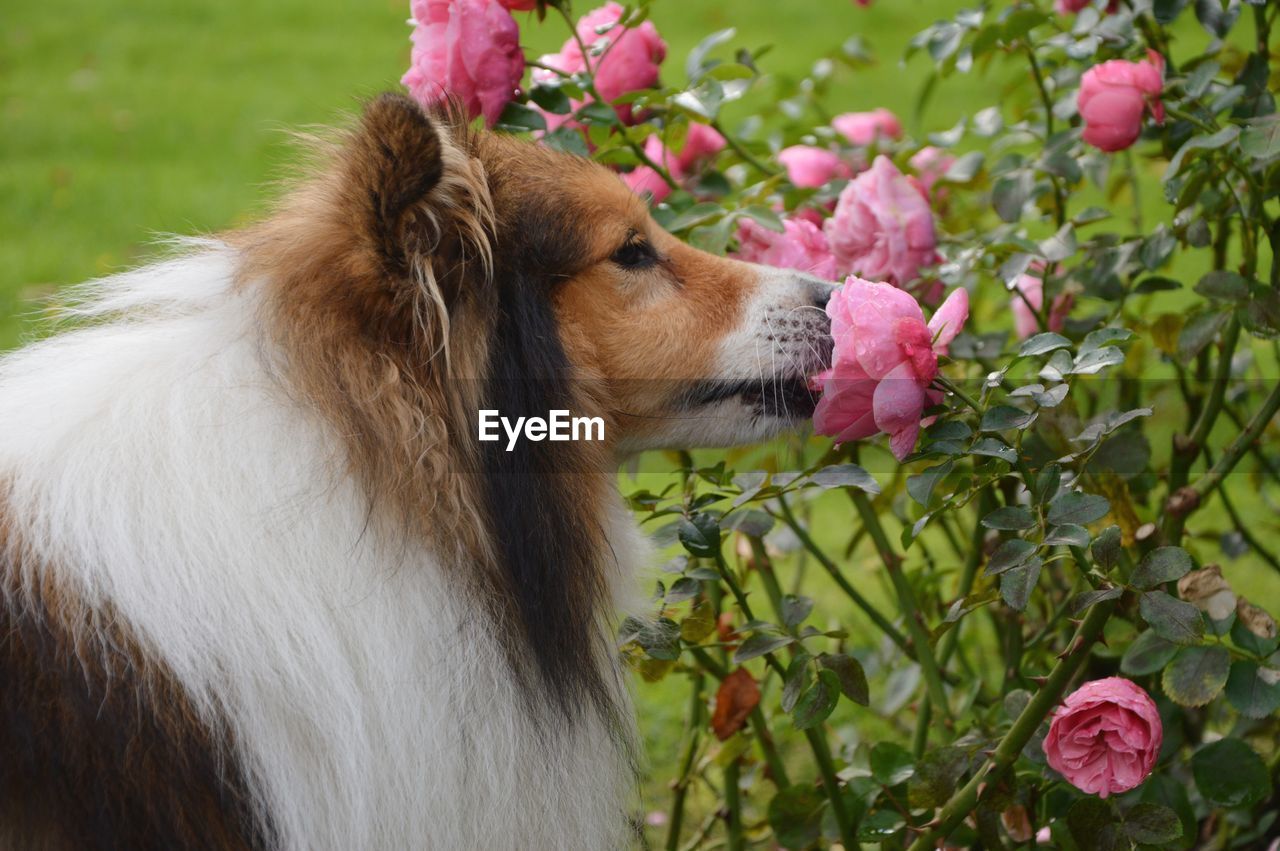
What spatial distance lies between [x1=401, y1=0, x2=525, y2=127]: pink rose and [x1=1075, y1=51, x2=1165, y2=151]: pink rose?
3.12 ft

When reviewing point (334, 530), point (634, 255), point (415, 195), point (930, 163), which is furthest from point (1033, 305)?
point (334, 530)

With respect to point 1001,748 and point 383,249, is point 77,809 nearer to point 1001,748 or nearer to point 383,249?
point 383,249

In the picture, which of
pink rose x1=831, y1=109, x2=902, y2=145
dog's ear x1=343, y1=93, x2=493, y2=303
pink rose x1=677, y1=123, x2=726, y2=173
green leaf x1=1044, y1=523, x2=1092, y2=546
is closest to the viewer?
green leaf x1=1044, y1=523, x2=1092, y2=546

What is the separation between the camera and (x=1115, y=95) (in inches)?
82.6

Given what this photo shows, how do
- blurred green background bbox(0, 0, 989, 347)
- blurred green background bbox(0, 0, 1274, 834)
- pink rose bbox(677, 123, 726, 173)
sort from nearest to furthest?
pink rose bbox(677, 123, 726, 173) → blurred green background bbox(0, 0, 1274, 834) → blurred green background bbox(0, 0, 989, 347)

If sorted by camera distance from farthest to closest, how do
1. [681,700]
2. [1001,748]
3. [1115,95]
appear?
[681,700]
[1115,95]
[1001,748]

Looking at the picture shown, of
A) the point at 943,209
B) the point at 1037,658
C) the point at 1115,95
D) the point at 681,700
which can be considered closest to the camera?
the point at 1115,95

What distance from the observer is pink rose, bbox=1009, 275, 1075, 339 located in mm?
2504

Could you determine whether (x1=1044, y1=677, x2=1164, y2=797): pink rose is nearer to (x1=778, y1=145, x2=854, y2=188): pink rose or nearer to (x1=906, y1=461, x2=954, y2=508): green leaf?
(x1=906, y1=461, x2=954, y2=508): green leaf

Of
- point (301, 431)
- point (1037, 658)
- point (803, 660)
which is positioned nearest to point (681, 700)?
point (1037, 658)

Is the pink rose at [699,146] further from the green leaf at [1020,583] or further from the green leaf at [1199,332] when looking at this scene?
the green leaf at [1020,583]

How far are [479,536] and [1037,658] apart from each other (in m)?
1.27

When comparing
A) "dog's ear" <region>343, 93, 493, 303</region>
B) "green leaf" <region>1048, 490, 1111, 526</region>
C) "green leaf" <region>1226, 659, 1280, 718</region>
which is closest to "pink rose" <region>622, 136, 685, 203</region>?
"dog's ear" <region>343, 93, 493, 303</region>

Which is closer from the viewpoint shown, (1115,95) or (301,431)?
(301,431)
